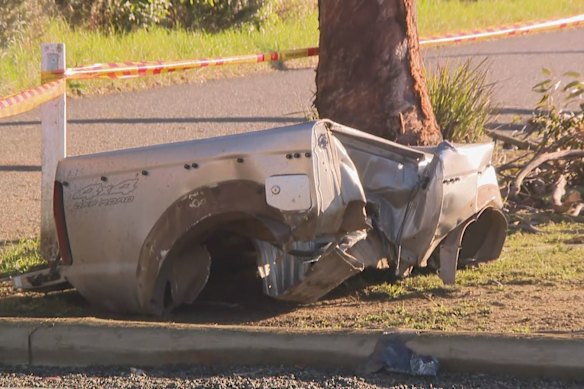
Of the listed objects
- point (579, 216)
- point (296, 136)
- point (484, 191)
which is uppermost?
point (296, 136)

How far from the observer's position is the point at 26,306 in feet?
23.4

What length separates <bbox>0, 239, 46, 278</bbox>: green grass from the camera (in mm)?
7980

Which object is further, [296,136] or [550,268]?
[550,268]

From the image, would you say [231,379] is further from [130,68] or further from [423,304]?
[130,68]

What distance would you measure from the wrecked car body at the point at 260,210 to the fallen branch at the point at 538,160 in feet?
8.59

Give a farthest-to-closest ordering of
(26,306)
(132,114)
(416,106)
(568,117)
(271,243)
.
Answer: (132,114)
(568,117)
(416,106)
(26,306)
(271,243)

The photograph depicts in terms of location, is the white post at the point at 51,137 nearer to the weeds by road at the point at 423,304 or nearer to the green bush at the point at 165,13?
the weeds by road at the point at 423,304

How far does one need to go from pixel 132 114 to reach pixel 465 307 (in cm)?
840

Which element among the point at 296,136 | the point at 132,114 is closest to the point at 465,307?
the point at 296,136

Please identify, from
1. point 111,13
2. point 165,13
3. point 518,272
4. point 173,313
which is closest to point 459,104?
point 518,272

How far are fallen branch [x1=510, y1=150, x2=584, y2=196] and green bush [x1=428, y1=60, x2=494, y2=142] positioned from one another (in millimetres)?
850

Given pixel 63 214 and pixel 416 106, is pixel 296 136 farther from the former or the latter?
pixel 416 106

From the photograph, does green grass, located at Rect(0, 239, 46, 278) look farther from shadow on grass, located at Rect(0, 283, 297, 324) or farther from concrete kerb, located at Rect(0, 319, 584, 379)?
concrete kerb, located at Rect(0, 319, 584, 379)

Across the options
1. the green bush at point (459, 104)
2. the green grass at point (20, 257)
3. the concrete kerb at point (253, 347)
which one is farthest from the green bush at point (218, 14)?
the concrete kerb at point (253, 347)
